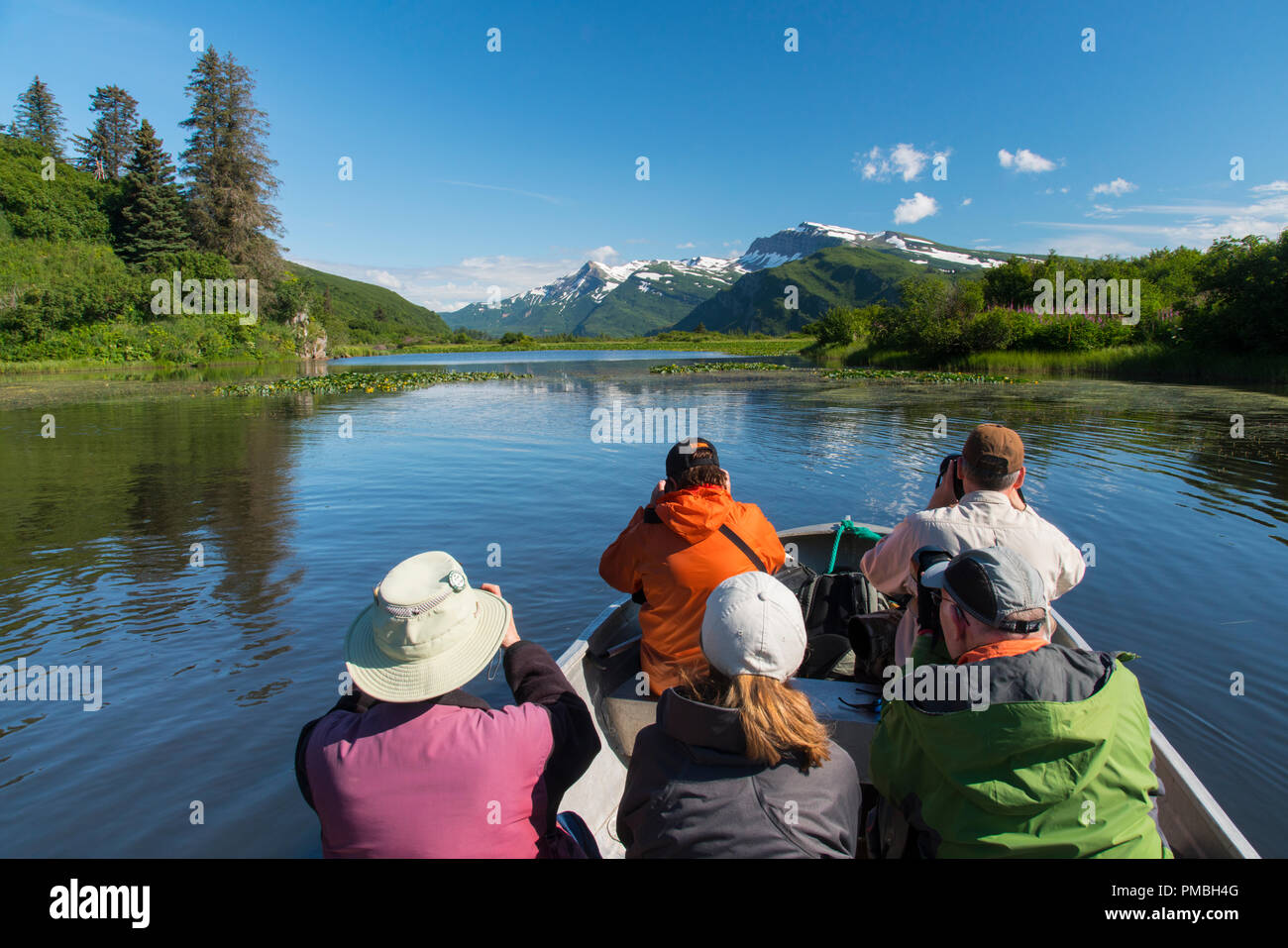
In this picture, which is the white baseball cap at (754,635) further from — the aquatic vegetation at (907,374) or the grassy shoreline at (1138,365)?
the grassy shoreline at (1138,365)

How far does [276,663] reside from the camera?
6652 mm

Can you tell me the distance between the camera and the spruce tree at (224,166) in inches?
2576

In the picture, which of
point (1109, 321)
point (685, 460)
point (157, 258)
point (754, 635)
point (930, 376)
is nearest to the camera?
point (754, 635)

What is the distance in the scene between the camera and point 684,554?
4.12m

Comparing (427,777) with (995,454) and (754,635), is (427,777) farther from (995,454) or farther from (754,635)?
(995,454)

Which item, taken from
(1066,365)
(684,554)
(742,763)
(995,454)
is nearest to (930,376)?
(1066,365)

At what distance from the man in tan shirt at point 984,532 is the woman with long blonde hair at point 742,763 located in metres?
1.71

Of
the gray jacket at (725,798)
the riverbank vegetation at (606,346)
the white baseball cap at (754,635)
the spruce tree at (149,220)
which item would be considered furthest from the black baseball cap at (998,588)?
the riverbank vegetation at (606,346)

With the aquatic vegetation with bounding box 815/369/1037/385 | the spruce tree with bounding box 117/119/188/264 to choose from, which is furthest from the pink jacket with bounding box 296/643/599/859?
the spruce tree with bounding box 117/119/188/264

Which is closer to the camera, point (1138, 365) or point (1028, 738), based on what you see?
point (1028, 738)

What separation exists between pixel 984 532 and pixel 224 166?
8139 centimetres

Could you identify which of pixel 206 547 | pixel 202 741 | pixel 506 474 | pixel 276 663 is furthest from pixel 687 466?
pixel 506 474
